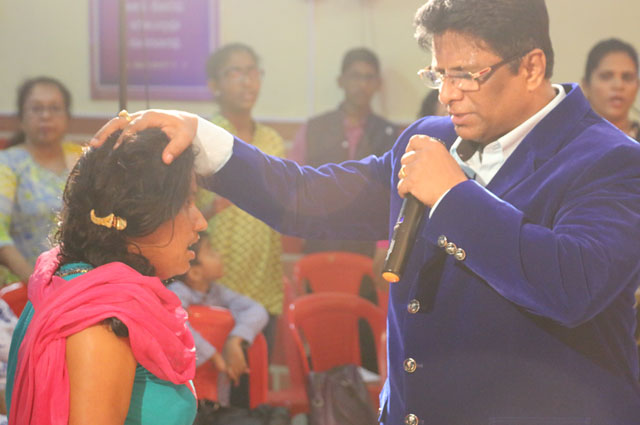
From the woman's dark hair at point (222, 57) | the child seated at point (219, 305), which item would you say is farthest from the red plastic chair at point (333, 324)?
the woman's dark hair at point (222, 57)

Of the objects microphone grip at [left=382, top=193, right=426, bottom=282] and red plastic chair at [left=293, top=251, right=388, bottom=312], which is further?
red plastic chair at [left=293, top=251, right=388, bottom=312]

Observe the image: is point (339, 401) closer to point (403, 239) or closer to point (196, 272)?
point (196, 272)

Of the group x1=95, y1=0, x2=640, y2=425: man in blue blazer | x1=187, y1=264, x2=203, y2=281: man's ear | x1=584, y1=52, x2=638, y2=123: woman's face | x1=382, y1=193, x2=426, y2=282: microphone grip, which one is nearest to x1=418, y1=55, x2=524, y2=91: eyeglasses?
x1=95, y1=0, x2=640, y2=425: man in blue blazer

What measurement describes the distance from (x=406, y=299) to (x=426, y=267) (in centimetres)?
7

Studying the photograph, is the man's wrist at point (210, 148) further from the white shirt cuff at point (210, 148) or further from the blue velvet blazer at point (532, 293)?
the blue velvet blazer at point (532, 293)

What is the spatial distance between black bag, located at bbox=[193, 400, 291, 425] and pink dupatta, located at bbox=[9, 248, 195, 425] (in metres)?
1.25

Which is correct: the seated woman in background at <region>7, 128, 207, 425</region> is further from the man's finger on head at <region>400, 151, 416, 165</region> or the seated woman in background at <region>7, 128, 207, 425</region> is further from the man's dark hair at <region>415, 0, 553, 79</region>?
the man's dark hair at <region>415, 0, 553, 79</region>

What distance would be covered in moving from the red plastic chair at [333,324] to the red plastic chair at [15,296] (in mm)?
1052

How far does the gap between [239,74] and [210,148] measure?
235 cm

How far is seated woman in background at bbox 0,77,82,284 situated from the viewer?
3.44 m

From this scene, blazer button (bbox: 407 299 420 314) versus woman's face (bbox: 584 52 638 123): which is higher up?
woman's face (bbox: 584 52 638 123)

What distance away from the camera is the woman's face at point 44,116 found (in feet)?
12.0

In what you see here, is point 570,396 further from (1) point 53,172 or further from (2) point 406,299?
(1) point 53,172

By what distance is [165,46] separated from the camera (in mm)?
5305
